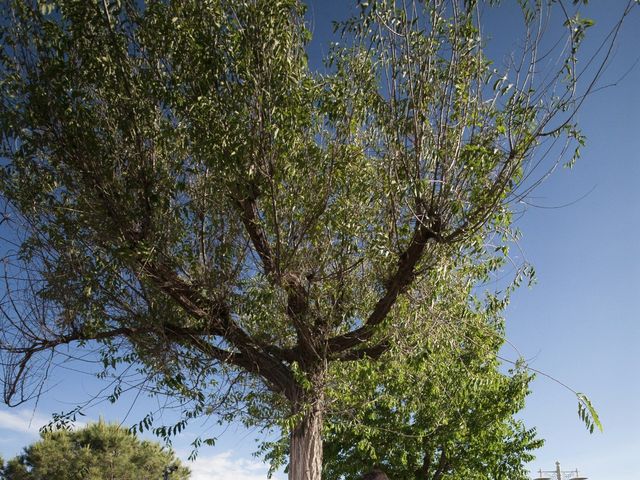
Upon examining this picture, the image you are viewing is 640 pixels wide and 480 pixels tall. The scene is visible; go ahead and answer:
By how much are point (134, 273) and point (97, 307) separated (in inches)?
43.0

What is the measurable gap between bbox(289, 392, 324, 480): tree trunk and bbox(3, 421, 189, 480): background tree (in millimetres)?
24163

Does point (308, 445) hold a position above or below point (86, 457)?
→ below

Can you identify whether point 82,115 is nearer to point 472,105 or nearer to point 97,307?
point 97,307

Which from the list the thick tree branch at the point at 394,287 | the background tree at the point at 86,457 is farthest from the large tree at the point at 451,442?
the background tree at the point at 86,457

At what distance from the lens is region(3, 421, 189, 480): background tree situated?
101ft

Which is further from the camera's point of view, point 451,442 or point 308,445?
point 451,442

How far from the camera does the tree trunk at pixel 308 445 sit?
9.20 m

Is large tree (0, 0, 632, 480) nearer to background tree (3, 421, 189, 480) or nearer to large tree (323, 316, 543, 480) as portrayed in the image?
large tree (323, 316, 543, 480)

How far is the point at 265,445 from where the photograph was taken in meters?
16.6

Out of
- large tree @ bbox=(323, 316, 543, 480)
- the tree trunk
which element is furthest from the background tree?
the tree trunk

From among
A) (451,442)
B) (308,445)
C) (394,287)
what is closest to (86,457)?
(451,442)

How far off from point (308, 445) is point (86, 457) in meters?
26.8

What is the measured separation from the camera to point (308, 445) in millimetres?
9305

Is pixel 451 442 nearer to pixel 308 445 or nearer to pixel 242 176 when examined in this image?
pixel 308 445
